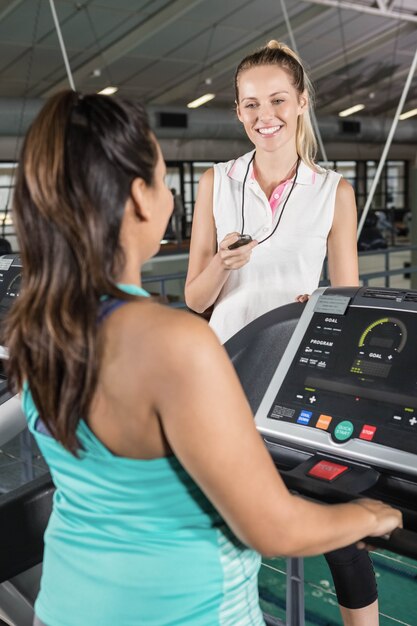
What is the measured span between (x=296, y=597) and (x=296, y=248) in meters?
0.73

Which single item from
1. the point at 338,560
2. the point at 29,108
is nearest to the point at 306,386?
the point at 338,560

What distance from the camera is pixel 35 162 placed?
2.56ft

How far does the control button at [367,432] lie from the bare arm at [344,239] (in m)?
0.55

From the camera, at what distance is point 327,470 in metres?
1.09

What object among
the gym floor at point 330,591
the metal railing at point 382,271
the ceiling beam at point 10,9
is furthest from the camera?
the ceiling beam at point 10,9

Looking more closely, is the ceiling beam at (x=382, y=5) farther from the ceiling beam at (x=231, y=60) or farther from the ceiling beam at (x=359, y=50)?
the ceiling beam at (x=359, y=50)

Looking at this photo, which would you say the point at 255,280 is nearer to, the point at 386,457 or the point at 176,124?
the point at 386,457

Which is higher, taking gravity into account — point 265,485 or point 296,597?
point 265,485

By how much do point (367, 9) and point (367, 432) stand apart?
1190 centimetres

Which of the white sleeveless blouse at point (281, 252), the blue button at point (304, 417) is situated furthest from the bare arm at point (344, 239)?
the blue button at point (304, 417)

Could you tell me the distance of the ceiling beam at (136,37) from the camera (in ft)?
34.1

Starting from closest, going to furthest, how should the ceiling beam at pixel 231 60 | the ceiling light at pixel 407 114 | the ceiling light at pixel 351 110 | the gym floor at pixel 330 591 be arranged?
the gym floor at pixel 330 591 < the ceiling beam at pixel 231 60 < the ceiling light at pixel 351 110 < the ceiling light at pixel 407 114

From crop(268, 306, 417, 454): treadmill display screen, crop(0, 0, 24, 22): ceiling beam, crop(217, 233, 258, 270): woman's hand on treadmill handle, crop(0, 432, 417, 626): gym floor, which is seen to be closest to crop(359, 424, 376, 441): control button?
crop(268, 306, 417, 454): treadmill display screen

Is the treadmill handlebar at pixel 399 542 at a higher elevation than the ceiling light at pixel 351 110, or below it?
below
